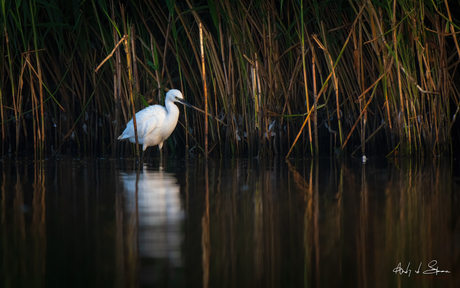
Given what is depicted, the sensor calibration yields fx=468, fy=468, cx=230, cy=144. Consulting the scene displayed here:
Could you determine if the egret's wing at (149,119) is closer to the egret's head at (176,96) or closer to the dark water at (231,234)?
the egret's head at (176,96)

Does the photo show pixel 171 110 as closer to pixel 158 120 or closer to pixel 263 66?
pixel 158 120

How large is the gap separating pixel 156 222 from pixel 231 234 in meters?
0.28

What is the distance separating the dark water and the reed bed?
190 centimetres

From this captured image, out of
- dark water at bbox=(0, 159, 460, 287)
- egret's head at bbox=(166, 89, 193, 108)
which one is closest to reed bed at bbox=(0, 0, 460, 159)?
egret's head at bbox=(166, 89, 193, 108)

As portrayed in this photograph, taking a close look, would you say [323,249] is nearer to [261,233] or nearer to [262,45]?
[261,233]

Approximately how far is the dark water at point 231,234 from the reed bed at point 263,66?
1.90m

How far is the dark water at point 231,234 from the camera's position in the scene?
0.97 metres

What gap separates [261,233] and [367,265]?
35cm

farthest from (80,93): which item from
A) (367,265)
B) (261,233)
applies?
(367,265)

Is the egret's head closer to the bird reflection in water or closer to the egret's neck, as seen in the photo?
the egret's neck

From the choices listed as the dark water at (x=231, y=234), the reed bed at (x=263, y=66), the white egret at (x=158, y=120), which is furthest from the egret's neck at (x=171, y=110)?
the dark water at (x=231, y=234)

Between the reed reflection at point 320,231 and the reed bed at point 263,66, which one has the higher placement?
the reed bed at point 263,66

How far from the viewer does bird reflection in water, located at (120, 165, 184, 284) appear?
103 centimetres

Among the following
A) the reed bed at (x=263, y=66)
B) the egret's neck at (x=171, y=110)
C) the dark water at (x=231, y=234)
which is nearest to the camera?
the dark water at (x=231, y=234)
